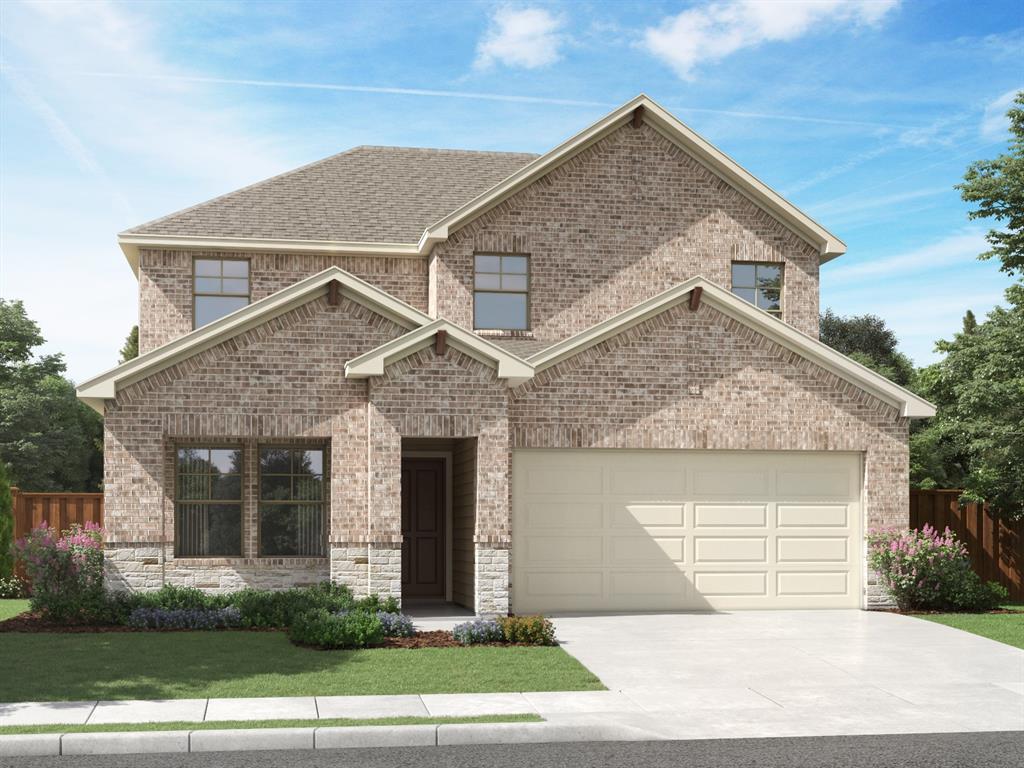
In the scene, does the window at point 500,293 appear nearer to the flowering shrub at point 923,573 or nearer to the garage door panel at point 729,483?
the garage door panel at point 729,483

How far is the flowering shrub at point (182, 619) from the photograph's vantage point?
1653cm

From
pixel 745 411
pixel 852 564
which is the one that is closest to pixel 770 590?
pixel 852 564

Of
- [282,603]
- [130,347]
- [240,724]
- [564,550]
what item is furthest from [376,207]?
[130,347]

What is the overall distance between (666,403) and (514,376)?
9.91 feet

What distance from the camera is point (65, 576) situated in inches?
683

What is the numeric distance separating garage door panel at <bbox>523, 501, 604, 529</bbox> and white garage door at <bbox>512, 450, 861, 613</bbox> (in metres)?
0.02

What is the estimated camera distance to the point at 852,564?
20.1 meters

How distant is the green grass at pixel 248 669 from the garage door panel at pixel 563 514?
14.6 feet

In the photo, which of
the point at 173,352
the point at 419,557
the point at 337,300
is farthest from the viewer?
the point at 419,557

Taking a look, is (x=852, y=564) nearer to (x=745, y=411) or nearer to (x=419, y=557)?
(x=745, y=411)

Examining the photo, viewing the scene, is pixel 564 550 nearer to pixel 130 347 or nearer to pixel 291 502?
pixel 291 502

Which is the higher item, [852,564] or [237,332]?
[237,332]

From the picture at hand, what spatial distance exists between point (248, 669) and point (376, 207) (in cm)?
1312

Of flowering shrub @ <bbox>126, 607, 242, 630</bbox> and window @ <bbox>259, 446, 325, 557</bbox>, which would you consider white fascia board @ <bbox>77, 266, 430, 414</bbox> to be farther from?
flowering shrub @ <bbox>126, 607, 242, 630</bbox>
